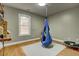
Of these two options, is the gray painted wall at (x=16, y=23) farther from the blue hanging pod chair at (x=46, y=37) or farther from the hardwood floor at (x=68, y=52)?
the hardwood floor at (x=68, y=52)

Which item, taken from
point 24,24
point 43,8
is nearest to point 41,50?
point 24,24

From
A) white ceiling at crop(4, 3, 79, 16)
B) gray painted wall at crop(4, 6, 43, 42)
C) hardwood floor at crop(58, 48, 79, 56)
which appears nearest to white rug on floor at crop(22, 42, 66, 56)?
hardwood floor at crop(58, 48, 79, 56)

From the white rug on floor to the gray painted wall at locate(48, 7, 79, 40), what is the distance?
0.20 metres

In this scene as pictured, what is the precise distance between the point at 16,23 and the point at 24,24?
0.43 ft

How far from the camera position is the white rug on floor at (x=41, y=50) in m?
1.42

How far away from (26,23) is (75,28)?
0.87 m

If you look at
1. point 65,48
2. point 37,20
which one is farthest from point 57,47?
point 37,20

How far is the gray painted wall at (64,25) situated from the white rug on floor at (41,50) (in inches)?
7.7

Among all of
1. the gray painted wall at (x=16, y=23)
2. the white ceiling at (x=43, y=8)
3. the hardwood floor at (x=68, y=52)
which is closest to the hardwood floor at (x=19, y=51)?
the hardwood floor at (x=68, y=52)

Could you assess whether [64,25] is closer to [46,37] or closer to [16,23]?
[46,37]

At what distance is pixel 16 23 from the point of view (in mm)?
1329

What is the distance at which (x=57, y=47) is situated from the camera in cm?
150

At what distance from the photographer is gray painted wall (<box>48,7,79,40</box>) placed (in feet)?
4.64

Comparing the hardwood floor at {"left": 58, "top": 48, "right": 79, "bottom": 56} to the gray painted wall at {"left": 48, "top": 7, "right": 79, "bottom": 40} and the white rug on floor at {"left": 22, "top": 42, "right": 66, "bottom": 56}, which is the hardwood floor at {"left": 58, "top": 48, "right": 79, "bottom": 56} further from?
the gray painted wall at {"left": 48, "top": 7, "right": 79, "bottom": 40}
